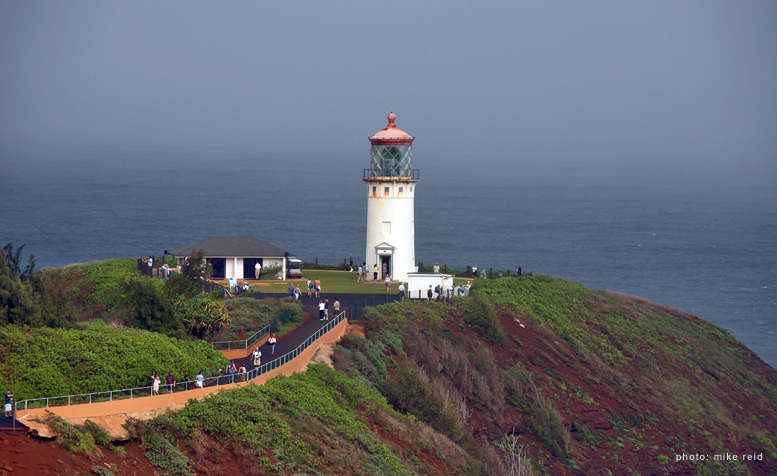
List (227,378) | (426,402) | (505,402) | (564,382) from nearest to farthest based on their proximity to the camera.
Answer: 1. (227,378)
2. (426,402)
3. (505,402)
4. (564,382)

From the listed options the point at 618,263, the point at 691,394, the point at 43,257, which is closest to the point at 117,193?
the point at 43,257

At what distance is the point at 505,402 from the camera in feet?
112

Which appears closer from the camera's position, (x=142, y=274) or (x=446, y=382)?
(x=446, y=382)

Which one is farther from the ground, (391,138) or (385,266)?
(391,138)

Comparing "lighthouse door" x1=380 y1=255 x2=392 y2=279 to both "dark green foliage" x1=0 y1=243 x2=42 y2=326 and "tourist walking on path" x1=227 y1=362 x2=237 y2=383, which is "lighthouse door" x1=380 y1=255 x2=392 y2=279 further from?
"dark green foliage" x1=0 y1=243 x2=42 y2=326

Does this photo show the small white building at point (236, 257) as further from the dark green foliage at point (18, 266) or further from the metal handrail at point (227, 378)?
the metal handrail at point (227, 378)

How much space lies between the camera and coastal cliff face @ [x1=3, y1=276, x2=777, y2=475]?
73.0 ft

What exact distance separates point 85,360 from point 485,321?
2047 cm

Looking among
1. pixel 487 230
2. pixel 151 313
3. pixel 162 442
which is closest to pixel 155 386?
pixel 162 442

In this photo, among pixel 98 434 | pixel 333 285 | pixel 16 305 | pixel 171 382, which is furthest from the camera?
pixel 333 285

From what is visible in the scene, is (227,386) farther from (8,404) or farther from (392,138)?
(392,138)

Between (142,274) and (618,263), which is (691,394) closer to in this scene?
(142,274)

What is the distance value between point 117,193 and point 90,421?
162346mm

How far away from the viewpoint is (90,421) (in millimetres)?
19828
